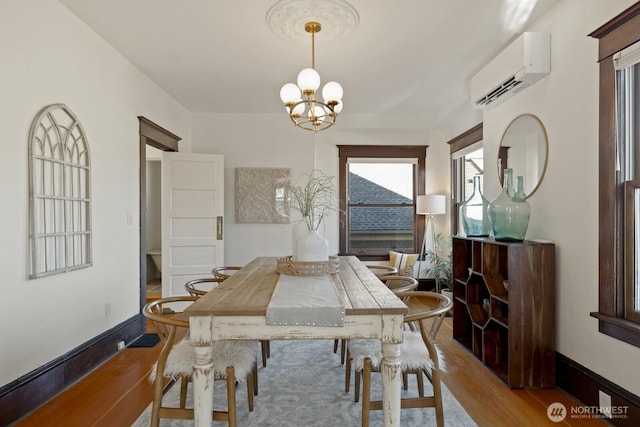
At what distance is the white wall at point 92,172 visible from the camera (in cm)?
222

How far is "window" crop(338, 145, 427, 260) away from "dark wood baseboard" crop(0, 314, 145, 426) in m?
3.42

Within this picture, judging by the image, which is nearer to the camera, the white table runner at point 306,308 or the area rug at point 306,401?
the white table runner at point 306,308

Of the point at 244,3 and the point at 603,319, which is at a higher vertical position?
the point at 244,3

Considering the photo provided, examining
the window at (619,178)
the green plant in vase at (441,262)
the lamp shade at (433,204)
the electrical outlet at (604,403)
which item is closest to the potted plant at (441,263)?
the green plant in vase at (441,262)

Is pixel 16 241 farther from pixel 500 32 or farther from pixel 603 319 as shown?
pixel 500 32

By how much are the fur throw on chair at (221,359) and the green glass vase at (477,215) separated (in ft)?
7.18

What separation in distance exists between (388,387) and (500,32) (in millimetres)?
2804

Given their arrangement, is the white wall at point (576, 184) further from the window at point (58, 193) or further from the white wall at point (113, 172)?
the window at point (58, 193)

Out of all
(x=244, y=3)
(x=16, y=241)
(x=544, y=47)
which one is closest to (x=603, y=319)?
(x=544, y=47)

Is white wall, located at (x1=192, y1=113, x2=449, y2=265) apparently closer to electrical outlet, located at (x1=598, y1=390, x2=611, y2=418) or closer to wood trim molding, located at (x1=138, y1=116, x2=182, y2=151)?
wood trim molding, located at (x1=138, y1=116, x2=182, y2=151)

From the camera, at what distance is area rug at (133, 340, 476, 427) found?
214cm

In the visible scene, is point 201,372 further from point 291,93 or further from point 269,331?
point 291,93

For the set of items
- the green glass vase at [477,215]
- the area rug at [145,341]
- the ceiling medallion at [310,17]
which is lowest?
the area rug at [145,341]

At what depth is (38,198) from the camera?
2.42 meters
